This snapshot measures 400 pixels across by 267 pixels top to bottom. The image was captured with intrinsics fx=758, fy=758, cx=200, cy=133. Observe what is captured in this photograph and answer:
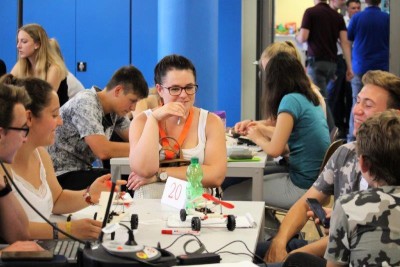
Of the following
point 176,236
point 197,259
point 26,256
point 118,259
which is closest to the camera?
point 118,259

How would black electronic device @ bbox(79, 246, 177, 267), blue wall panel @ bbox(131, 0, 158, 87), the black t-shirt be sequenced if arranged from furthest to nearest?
blue wall panel @ bbox(131, 0, 158, 87), the black t-shirt, black electronic device @ bbox(79, 246, 177, 267)

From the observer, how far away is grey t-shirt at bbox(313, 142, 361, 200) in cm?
326

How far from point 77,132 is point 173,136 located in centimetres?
115

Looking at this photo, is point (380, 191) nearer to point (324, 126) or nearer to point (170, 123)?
point (170, 123)

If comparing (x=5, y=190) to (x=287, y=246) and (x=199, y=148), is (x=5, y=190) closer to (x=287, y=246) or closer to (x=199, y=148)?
(x=287, y=246)

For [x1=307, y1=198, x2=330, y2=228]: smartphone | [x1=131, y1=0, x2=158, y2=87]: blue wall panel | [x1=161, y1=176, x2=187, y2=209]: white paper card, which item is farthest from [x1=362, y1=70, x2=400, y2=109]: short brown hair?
[x1=131, y1=0, x2=158, y2=87]: blue wall panel

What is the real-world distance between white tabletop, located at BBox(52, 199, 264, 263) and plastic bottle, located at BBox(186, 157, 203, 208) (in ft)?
0.30

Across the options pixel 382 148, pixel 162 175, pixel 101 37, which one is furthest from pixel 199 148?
pixel 101 37

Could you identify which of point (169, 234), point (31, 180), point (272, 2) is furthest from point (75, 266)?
point (272, 2)

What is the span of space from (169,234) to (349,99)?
724 centimetres

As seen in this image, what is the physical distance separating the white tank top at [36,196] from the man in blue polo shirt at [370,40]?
5571 millimetres

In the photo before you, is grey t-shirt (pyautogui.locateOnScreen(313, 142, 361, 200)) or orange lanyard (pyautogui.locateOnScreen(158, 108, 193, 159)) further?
orange lanyard (pyautogui.locateOnScreen(158, 108, 193, 159))

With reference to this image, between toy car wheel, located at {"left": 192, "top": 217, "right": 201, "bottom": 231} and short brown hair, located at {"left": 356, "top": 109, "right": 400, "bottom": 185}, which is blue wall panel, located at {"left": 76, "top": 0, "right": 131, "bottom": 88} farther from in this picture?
short brown hair, located at {"left": 356, "top": 109, "right": 400, "bottom": 185}

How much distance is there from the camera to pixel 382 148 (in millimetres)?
2398
